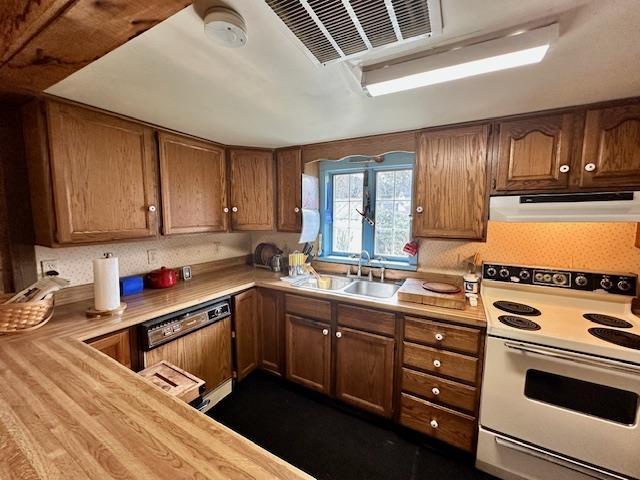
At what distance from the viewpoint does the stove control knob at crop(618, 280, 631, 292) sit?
1.52m

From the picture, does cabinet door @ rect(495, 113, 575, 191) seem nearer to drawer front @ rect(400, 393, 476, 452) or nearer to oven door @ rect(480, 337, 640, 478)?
oven door @ rect(480, 337, 640, 478)

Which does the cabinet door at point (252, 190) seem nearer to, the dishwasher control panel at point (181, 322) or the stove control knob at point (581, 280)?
the dishwasher control panel at point (181, 322)

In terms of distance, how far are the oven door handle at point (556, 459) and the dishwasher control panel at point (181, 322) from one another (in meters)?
1.89

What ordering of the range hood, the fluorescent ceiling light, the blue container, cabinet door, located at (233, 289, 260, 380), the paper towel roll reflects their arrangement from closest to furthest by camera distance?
the fluorescent ceiling light
the range hood
the paper towel roll
the blue container
cabinet door, located at (233, 289, 260, 380)

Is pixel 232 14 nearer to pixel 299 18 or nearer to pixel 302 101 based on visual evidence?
pixel 299 18

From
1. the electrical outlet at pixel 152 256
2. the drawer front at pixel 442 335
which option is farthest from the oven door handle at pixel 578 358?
the electrical outlet at pixel 152 256

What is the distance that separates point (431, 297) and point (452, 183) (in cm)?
77

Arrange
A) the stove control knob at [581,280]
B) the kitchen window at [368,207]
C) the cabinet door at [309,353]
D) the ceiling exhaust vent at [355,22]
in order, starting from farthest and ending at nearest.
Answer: the kitchen window at [368,207]
the cabinet door at [309,353]
the stove control knob at [581,280]
the ceiling exhaust vent at [355,22]

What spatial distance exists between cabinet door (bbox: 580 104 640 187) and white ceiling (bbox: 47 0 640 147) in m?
0.10

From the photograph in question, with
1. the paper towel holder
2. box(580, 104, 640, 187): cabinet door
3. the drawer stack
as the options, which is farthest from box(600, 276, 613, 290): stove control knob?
Result: the paper towel holder

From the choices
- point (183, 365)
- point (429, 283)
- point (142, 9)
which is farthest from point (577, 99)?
point (183, 365)

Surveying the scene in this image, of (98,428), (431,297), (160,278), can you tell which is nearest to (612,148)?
(431,297)

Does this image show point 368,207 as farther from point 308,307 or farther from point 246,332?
point 246,332

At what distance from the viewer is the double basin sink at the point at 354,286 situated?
86.6 inches
